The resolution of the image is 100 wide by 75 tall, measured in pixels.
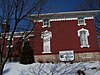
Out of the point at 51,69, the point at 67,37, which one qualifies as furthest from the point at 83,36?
the point at 51,69

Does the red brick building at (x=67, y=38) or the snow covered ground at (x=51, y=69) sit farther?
the red brick building at (x=67, y=38)

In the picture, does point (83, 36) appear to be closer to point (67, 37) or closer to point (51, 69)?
point (67, 37)

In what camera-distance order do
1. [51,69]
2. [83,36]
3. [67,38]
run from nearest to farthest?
[51,69]
[83,36]
[67,38]

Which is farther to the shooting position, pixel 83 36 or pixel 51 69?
pixel 83 36

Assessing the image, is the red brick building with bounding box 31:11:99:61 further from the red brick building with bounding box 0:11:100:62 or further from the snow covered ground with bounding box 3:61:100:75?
the snow covered ground with bounding box 3:61:100:75

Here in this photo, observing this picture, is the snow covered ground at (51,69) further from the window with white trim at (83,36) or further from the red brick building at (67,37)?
the window with white trim at (83,36)

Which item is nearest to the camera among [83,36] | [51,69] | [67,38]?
[51,69]

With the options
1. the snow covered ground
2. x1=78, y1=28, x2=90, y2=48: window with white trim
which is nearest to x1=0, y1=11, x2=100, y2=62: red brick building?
x1=78, y1=28, x2=90, y2=48: window with white trim

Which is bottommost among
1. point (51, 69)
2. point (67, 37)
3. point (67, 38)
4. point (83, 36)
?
point (51, 69)

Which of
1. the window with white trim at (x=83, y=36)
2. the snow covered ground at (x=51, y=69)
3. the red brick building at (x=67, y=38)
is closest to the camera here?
the snow covered ground at (x=51, y=69)

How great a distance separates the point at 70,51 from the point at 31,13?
43.3 feet

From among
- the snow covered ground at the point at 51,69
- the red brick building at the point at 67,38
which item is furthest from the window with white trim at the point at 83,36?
the snow covered ground at the point at 51,69

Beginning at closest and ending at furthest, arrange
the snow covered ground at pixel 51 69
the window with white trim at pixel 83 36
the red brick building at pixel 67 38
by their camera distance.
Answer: the snow covered ground at pixel 51 69 < the red brick building at pixel 67 38 < the window with white trim at pixel 83 36

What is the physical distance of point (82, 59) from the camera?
2700cm
